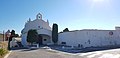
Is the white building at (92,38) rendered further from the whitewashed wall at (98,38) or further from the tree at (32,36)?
the tree at (32,36)

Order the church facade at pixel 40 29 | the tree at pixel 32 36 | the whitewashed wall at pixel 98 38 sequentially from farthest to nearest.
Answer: the church facade at pixel 40 29, the tree at pixel 32 36, the whitewashed wall at pixel 98 38

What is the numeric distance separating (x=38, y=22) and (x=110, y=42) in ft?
79.6

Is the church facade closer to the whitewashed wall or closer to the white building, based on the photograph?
the white building

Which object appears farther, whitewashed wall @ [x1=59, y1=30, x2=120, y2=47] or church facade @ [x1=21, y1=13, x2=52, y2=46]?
church facade @ [x1=21, y1=13, x2=52, y2=46]

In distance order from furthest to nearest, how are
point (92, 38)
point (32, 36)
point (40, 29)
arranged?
point (40, 29) < point (32, 36) < point (92, 38)

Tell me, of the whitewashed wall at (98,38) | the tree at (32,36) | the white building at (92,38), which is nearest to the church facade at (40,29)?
the tree at (32,36)

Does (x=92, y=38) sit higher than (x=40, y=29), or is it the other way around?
(x=40, y=29)

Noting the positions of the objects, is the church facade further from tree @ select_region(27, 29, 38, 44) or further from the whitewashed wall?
the whitewashed wall

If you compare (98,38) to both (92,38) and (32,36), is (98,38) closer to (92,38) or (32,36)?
(92,38)

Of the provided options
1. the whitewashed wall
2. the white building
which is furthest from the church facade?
the whitewashed wall

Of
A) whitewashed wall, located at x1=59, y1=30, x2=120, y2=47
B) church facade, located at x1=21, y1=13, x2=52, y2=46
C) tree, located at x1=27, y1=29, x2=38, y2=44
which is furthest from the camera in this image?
church facade, located at x1=21, y1=13, x2=52, y2=46

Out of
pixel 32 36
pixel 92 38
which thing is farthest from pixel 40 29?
pixel 92 38

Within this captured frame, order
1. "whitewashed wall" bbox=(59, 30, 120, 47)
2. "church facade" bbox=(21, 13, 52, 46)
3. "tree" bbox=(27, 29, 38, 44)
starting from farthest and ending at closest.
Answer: "church facade" bbox=(21, 13, 52, 46), "tree" bbox=(27, 29, 38, 44), "whitewashed wall" bbox=(59, 30, 120, 47)

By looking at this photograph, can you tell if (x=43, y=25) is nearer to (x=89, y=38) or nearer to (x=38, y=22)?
(x=38, y=22)
